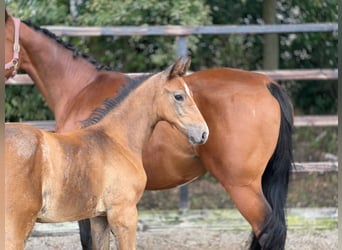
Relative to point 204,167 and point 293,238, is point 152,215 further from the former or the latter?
point 204,167

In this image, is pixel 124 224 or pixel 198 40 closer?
pixel 124 224

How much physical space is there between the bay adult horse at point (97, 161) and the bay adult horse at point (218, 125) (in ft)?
2.46

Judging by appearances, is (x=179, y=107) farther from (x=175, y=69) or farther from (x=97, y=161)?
(x=97, y=161)

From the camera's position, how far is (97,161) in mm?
2922

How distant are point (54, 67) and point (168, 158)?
3.39 feet

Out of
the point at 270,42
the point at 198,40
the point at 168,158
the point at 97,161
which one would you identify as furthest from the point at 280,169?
the point at 270,42

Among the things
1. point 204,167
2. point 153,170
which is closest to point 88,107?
point 153,170

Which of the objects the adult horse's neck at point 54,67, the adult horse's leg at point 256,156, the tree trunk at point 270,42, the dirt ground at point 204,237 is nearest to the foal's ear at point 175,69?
the adult horse's leg at point 256,156

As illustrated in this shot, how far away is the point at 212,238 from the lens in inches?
215

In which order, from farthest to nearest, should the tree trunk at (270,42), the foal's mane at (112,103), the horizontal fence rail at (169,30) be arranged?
the tree trunk at (270,42) → the horizontal fence rail at (169,30) → the foal's mane at (112,103)

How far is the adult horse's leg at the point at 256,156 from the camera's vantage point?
3793 mm

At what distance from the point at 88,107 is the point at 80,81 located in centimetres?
28

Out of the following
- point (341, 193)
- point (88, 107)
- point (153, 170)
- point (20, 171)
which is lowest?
point (153, 170)

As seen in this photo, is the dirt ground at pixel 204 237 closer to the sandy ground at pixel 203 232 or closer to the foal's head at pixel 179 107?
the sandy ground at pixel 203 232
